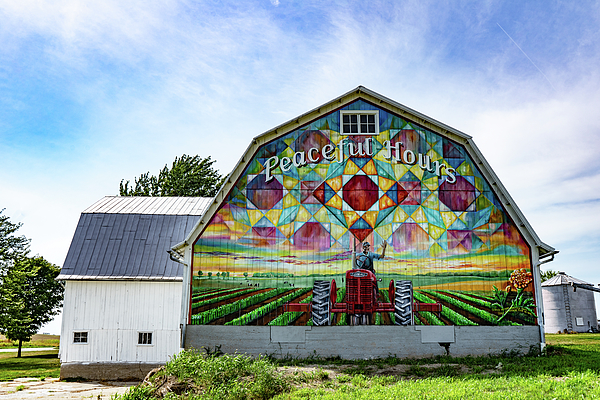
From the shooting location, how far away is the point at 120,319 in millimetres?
20078

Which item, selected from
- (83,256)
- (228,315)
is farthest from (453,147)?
(83,256)

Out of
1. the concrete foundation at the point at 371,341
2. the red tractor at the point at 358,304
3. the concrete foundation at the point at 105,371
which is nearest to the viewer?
the concrete foundation at the point at 371,341

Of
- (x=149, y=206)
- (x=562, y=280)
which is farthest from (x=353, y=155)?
(x=562, y=280)

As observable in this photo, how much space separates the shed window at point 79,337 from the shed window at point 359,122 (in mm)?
13655

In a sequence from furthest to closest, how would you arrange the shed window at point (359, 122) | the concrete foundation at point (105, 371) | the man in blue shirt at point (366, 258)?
the concrete foundation at point (105, 371)
the shed window at point (359, 122)
the man in blue shirt at point (366, 258)

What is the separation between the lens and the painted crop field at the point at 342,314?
Result: 51.6ft

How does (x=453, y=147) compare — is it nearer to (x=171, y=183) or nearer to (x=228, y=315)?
(x=228, y=315)

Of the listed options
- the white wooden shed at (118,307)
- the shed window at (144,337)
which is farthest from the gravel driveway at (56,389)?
the shed window at (144,337)

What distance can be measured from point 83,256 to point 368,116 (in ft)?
46.6

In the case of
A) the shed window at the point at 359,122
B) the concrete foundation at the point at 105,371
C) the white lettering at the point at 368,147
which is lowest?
the concrete foundation at the point at 105,371

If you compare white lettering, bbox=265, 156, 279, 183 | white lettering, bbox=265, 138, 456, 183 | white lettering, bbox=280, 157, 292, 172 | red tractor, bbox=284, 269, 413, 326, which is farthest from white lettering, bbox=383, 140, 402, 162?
red tractor, bbox=284, 269, 413, 326

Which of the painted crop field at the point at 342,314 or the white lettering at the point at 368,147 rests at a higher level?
the white lettering at the point at 368,147

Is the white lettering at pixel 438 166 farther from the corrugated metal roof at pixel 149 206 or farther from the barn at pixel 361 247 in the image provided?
the corrugated metal roof at pixel 149 206

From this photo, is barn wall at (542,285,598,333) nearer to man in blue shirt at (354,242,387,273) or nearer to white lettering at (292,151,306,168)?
man in blue shirt at (354,242,387,273)
